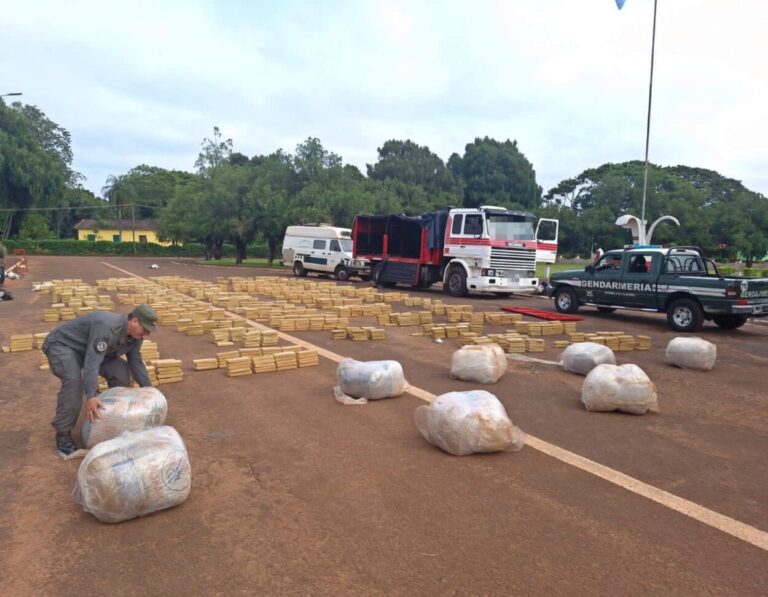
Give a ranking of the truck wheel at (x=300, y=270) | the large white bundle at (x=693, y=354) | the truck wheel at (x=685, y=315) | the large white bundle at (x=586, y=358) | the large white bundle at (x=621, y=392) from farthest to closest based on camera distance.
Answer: the truck wheel at (x=300, y=270) < the truck wheel at (x=685, y=315) < the large white bundle at (x=693, y=354) < the large white bundle at (x=586, y=358) < the large white bundle at (x=621, y=392)

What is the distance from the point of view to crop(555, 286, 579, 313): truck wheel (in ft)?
50.0

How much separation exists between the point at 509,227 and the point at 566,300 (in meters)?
4.65

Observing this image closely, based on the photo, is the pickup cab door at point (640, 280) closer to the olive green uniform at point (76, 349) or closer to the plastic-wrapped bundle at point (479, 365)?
the plastic-wrapped bundle at point (479, 365)

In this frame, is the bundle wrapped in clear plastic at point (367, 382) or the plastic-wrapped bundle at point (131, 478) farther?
the bundle wrapped in clear plastic at point (367, 382)

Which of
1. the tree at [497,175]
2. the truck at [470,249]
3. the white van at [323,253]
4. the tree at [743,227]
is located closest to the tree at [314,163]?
the white van at [323,253]

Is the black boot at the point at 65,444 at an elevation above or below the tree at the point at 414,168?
below

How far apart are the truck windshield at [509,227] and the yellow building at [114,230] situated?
71894 millimetres

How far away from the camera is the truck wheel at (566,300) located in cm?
1525

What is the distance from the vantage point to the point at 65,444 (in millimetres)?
4906

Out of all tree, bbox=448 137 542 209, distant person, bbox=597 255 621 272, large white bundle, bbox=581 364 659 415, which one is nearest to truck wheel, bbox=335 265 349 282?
distant person, bbox=597 255 621 272

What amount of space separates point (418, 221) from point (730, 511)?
18.2 meters

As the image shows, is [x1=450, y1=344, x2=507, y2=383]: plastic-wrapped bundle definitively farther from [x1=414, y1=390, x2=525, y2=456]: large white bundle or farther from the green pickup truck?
the green pickup truck

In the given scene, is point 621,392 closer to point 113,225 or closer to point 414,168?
point 414,168

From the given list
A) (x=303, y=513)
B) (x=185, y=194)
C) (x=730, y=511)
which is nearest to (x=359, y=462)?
(x=303, y=513)
